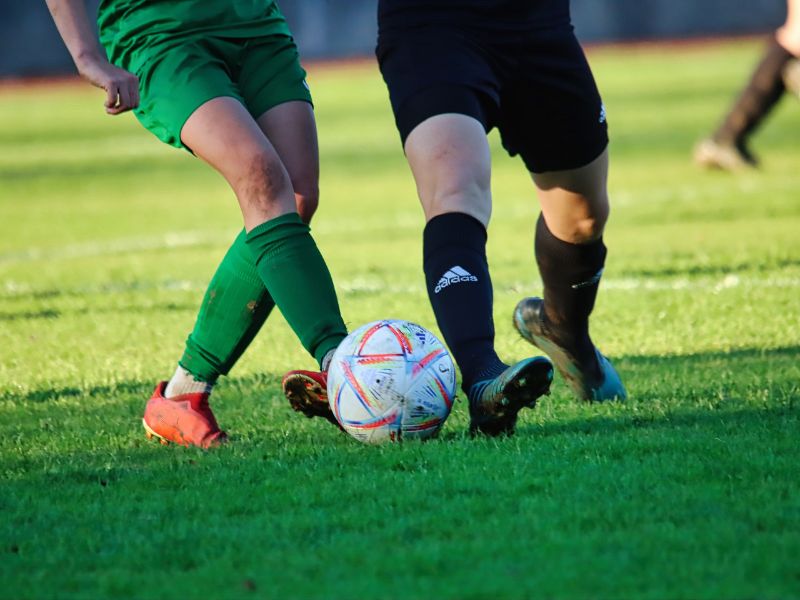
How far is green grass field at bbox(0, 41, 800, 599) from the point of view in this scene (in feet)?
9.44

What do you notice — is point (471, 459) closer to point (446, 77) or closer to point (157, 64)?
point (446, 77)

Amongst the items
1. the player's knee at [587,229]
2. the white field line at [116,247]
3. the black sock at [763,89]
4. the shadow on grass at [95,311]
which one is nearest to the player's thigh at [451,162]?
the player's knee at [587,229]

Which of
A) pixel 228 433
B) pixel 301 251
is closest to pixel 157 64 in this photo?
pixel 301 251

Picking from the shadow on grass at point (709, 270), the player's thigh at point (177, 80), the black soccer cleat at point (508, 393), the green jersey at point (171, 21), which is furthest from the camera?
the shadow on grass at point (709, 270)

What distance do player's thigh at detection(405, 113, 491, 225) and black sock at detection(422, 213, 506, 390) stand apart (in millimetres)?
44

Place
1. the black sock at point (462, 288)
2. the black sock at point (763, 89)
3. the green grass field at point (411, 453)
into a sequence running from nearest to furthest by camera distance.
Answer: the green grass field at point (411, 453)
the black sock at point (462, 288)
the black sock at point (763, 89)

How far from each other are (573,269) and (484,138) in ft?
3.06

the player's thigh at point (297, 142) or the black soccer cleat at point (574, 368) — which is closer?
the player's thigh at point (297, 142)

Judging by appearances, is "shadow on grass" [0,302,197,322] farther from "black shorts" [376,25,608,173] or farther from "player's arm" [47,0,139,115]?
"black shorts" [376,25,608,173]

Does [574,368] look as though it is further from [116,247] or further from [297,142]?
[116,247]

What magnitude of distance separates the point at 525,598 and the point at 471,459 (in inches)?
42.0

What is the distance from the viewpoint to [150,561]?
301 centimetres

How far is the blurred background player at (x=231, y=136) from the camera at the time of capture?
4059mm

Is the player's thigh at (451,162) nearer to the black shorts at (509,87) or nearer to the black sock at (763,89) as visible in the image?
the black shorts at (509,87)
